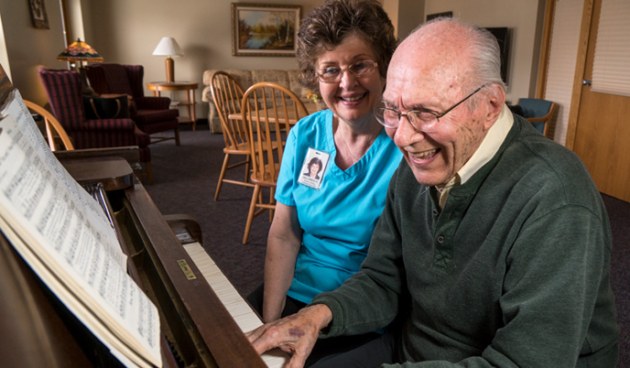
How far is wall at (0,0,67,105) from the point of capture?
3.66 metres

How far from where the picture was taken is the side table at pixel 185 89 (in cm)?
679

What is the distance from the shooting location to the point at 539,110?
4590 millimetres

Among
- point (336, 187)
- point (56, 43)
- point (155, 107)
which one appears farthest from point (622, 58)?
point (56, 43)

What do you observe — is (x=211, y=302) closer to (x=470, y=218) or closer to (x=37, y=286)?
(x=37, y=286)

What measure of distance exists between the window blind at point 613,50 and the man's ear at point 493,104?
3633mm

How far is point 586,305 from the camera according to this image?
26.2 inches

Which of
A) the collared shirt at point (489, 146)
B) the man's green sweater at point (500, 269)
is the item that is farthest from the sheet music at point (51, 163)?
the collared shirt at point (489, 146)

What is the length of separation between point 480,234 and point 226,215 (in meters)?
2.84

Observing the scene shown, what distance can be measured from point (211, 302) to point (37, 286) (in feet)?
0.75

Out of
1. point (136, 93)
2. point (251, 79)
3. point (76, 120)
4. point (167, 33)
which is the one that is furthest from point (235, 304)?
point (167, 33)

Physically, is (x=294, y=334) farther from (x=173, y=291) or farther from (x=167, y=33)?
(x=167, y=33)

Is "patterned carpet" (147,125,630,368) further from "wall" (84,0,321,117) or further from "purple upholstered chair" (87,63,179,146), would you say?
"wall" (84,0,321,117)

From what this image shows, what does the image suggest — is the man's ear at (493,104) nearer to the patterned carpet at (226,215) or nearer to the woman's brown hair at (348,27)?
the woman's brown hair at (348,27)

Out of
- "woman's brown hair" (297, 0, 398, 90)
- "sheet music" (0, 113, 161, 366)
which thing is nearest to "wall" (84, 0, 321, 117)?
"woman's brown hair" (297, 0, 398, 90)
